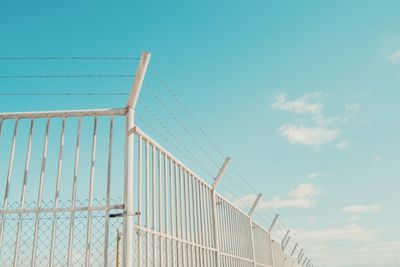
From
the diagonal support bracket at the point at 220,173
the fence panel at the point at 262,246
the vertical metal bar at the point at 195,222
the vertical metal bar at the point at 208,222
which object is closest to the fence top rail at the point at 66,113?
the vertical metal bar at the point at 195,222

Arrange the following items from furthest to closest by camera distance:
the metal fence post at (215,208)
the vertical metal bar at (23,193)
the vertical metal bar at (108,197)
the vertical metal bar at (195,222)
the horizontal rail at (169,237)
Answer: the metal fence post at (215,208), the vertical metal bar at (195,222), the horizontal rail at (169,237), the vertical metal bar at (23,193), the vertical metal bar at (108,197)

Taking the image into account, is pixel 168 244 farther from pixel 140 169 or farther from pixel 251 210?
pixel 251 210

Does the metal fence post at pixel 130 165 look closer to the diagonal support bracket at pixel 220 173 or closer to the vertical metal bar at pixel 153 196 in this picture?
the vertical metal bar at pixel 153 196

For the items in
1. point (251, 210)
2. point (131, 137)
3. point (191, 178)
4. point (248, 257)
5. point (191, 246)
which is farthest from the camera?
point (251, 210)

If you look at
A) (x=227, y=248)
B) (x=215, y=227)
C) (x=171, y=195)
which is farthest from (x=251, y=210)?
(x=171, y=195)

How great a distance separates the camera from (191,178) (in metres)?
7.93

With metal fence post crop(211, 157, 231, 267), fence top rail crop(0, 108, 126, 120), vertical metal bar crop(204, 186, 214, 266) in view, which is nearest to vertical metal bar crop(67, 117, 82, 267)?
fence top rail crop(0, 108, 126, 120)

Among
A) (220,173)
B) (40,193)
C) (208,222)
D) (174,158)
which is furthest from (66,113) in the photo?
(220,173)

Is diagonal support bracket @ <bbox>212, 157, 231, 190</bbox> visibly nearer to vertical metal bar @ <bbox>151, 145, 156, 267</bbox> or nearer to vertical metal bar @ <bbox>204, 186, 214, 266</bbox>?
vertical metal bar @ <bbox>204, 186, 214, 266</bbox>

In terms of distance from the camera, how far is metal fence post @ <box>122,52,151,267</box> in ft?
16.0

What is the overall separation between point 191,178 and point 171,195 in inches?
48.1

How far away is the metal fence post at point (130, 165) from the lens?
4887 mm

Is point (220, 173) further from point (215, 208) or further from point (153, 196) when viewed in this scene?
point (153, 196)

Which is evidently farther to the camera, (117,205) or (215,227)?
(215,227)
